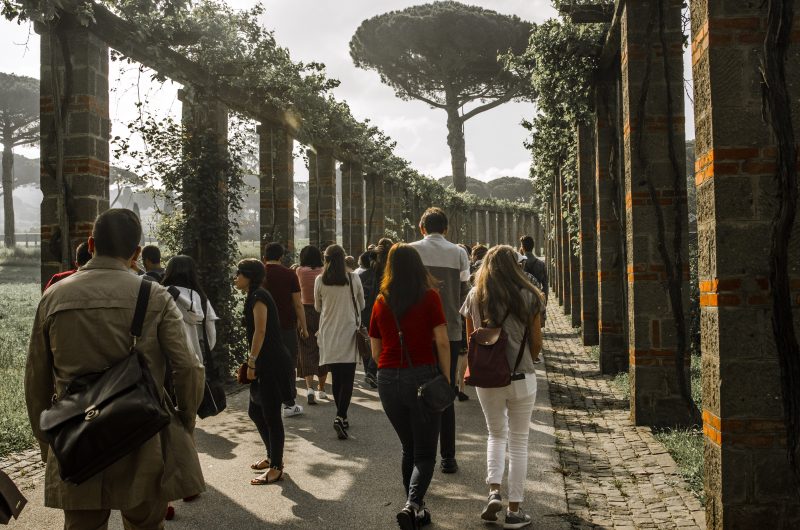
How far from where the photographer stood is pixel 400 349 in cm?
465

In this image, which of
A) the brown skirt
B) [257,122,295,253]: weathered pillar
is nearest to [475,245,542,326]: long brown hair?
the brown skirt

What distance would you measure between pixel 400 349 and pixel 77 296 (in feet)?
6.68

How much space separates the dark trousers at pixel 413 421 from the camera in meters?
4.51

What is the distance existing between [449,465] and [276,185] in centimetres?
852

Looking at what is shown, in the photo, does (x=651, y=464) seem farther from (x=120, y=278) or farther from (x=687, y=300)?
(x=120, y=278)

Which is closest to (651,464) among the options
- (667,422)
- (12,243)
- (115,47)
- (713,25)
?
(667,422)

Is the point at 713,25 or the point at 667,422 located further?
the point at 667,422

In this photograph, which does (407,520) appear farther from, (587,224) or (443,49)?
(443,49)

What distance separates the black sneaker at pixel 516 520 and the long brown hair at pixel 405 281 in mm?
1343

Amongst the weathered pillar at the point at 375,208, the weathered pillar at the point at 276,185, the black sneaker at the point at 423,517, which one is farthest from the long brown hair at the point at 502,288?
the weathered pillar at the point at 375,208

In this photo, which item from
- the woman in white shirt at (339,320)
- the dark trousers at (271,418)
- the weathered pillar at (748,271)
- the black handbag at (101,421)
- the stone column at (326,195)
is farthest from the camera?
the stone column at (326,195)

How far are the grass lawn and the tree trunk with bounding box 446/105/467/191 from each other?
2023 centimetres

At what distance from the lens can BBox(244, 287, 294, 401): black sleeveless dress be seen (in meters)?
5.63

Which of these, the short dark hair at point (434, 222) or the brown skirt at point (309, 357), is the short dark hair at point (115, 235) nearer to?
the short dark hair at point (434, 222)
